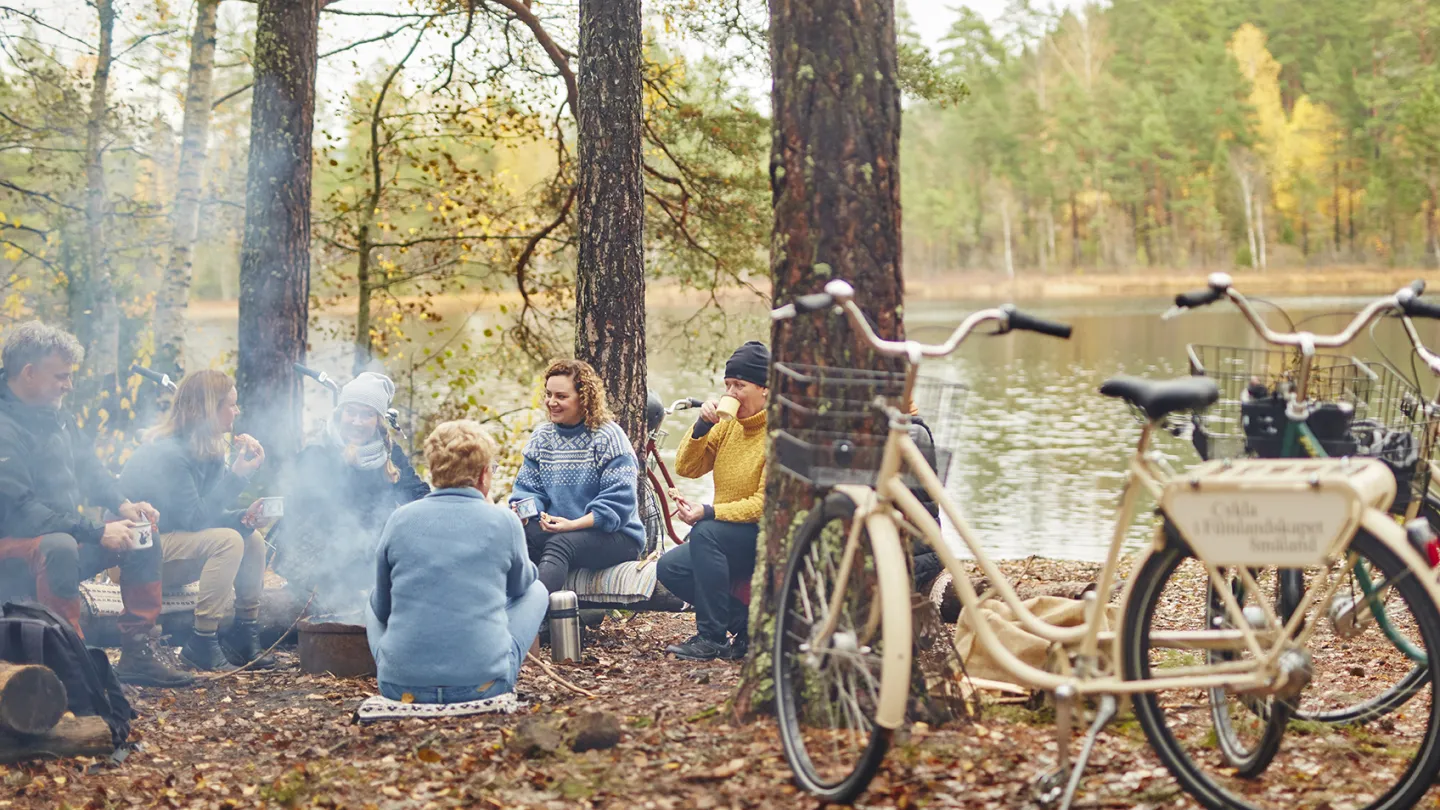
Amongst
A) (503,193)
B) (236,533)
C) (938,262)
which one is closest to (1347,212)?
(938,262)

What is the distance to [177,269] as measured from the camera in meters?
11.2

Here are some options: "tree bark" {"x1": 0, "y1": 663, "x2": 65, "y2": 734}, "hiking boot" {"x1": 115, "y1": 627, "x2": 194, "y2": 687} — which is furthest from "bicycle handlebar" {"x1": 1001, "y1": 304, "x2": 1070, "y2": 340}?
"hiking boot" {"x1": 115, "y1": 627, "x2": 194, "y2": 687}

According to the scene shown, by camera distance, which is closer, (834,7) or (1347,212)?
(834,7)

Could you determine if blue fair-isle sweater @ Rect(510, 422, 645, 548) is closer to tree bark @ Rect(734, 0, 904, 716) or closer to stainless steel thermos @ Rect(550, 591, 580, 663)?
stainless steel thermos @ Rect(550, 591, 580, 663)

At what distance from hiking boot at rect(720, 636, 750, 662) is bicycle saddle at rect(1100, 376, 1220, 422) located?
2.86 meters

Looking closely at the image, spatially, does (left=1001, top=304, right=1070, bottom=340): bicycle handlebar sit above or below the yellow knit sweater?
above

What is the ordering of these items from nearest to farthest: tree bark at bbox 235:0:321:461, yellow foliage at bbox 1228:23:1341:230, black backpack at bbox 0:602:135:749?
black backpack at bbox 0:602:135:749, tree bark at bbox 235:0:321:461, yellow foliage at bbox 1228:23:1341:230

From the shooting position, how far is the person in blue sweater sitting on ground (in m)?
4.52

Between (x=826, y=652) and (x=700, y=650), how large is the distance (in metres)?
2.20

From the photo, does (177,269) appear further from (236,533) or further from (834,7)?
(834,7)

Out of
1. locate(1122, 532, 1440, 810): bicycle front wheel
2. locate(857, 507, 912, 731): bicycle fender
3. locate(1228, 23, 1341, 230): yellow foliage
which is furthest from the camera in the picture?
locate(1228, 23, 1341, 230): yellow foliage

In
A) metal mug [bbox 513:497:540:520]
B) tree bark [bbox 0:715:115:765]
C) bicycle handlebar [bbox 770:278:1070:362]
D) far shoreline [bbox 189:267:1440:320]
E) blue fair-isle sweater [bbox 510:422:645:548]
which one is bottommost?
tree bark [bbox 0:715:115:765]

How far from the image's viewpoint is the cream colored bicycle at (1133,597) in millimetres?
3045

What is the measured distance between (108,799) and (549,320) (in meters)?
8.21
